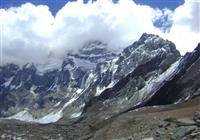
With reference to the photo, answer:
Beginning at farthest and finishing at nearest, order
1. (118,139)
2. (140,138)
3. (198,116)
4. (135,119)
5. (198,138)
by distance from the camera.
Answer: (135,119), (118,139), (140,138), (198,116), (198,138)

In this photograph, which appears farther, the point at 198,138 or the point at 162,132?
the point at 162,132

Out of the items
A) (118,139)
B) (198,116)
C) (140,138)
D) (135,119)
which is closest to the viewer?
(198,116)

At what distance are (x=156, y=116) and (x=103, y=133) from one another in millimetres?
8180

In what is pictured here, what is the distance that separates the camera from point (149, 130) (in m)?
61.5

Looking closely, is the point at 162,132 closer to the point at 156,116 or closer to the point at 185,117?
the point at 185,117

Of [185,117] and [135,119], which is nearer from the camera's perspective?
[185,117]

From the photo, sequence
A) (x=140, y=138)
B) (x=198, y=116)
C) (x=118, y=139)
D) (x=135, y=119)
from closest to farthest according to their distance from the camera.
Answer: (x=198, y=116)
(x=140, y=138)
(x=118, y=139)
(x=135, y=119)

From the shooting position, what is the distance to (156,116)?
222 feet

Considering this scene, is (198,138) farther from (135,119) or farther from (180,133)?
(135,119)

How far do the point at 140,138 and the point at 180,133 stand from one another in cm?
651

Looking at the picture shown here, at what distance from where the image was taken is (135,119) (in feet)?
229

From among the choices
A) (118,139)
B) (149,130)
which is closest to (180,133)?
(149,130)

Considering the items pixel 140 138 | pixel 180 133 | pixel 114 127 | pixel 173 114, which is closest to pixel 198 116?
pixel 180 133

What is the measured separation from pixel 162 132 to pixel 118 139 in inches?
314
